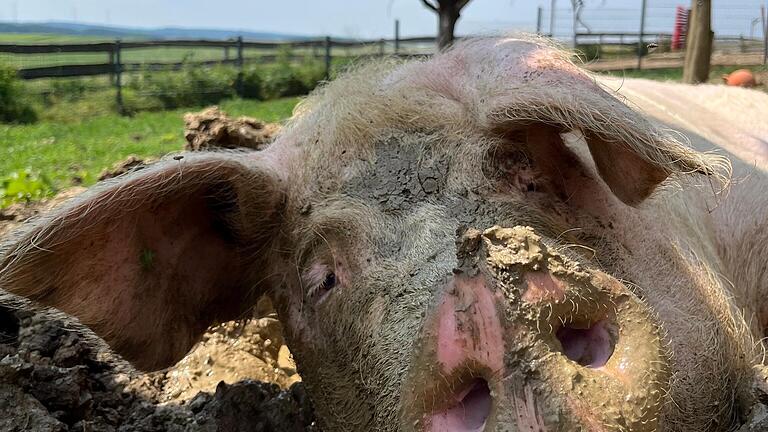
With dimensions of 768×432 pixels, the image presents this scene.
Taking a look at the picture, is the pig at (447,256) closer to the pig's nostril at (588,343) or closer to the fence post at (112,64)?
the pig's nostril at (588,343)

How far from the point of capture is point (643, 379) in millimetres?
1878

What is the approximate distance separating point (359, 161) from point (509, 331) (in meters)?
1.08

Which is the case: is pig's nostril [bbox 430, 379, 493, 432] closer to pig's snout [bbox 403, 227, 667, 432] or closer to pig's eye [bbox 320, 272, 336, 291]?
pig's snout [bbox 403, 227, 667, 432]

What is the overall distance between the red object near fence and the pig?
10.3m

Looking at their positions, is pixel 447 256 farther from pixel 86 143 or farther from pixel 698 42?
pixel 86 143

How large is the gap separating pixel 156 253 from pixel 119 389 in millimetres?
1060

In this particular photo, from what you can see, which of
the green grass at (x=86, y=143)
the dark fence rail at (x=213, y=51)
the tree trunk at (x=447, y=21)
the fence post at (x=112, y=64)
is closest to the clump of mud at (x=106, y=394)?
the green grass at (x=86, y=143)

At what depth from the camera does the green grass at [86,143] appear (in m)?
8.31

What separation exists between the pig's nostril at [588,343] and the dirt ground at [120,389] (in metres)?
1.69

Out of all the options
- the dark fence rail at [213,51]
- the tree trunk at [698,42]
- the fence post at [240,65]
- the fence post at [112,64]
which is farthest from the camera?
the fence post at [240,65]

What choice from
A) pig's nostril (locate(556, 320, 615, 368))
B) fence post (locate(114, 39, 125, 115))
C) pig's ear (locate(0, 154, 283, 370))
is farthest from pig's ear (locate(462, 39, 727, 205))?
fence post (locate(114, 39, 125, 115))

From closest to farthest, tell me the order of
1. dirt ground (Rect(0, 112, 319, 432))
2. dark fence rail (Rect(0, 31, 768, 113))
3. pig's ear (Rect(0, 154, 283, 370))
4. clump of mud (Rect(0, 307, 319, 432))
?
pig's ear (Rect(0, 154, 283, 370)) < dirt ground (Rect(0, 112, 319, 432)) < clump of mud (Rect(0, 307, 319, 432)) < dark fence rail (Rect(0, 31, 768, 113))

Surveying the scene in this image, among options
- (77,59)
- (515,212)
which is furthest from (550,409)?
(77,59)

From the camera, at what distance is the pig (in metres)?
1.89
